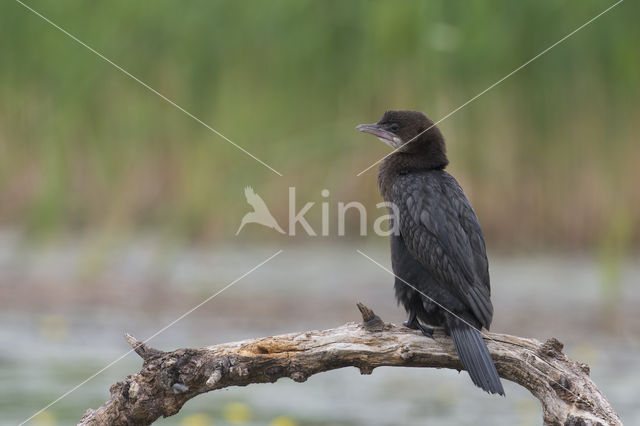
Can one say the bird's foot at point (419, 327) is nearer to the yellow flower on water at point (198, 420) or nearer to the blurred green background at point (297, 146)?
the yellow flower on water at point (198, 420)

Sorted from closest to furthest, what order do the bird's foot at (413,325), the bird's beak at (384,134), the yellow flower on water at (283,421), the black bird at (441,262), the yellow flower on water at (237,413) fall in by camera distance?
the black bird at (441,262) → the bird's foot at (413,325) → the bird's beak at (384,134) → the yellow flower on water at (283,421) → the yellow flower on water at (237,413)

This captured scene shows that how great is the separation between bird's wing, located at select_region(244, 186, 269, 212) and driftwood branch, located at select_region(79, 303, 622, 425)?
4.34 m

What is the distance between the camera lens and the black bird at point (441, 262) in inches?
142

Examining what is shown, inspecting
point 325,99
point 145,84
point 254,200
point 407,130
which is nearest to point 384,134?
point 407,130

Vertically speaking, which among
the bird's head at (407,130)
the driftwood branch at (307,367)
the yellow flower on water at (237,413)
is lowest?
the yellow flower on water at (237,413)

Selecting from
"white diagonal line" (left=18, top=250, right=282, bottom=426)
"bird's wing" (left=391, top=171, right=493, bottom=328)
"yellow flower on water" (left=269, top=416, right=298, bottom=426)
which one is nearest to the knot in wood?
"bird's wing" (left=391, top=171, right=493, bottom=328)

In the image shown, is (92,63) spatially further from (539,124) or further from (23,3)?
(539,124)

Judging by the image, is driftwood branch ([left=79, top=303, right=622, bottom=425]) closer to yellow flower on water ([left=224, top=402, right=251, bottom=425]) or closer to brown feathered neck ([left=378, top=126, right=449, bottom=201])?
brown feathered neck ([left=378, top=126, right=449, bottom=201])

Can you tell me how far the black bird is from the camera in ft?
11.9

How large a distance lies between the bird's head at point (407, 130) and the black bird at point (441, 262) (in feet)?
0.54

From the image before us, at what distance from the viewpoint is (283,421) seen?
4.79 metres

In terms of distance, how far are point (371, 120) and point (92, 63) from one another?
230cm

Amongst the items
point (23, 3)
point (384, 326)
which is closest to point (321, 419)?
point (384, 326)

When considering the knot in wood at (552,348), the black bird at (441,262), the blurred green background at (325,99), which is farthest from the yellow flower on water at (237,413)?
the blurred green background at (325,99)
